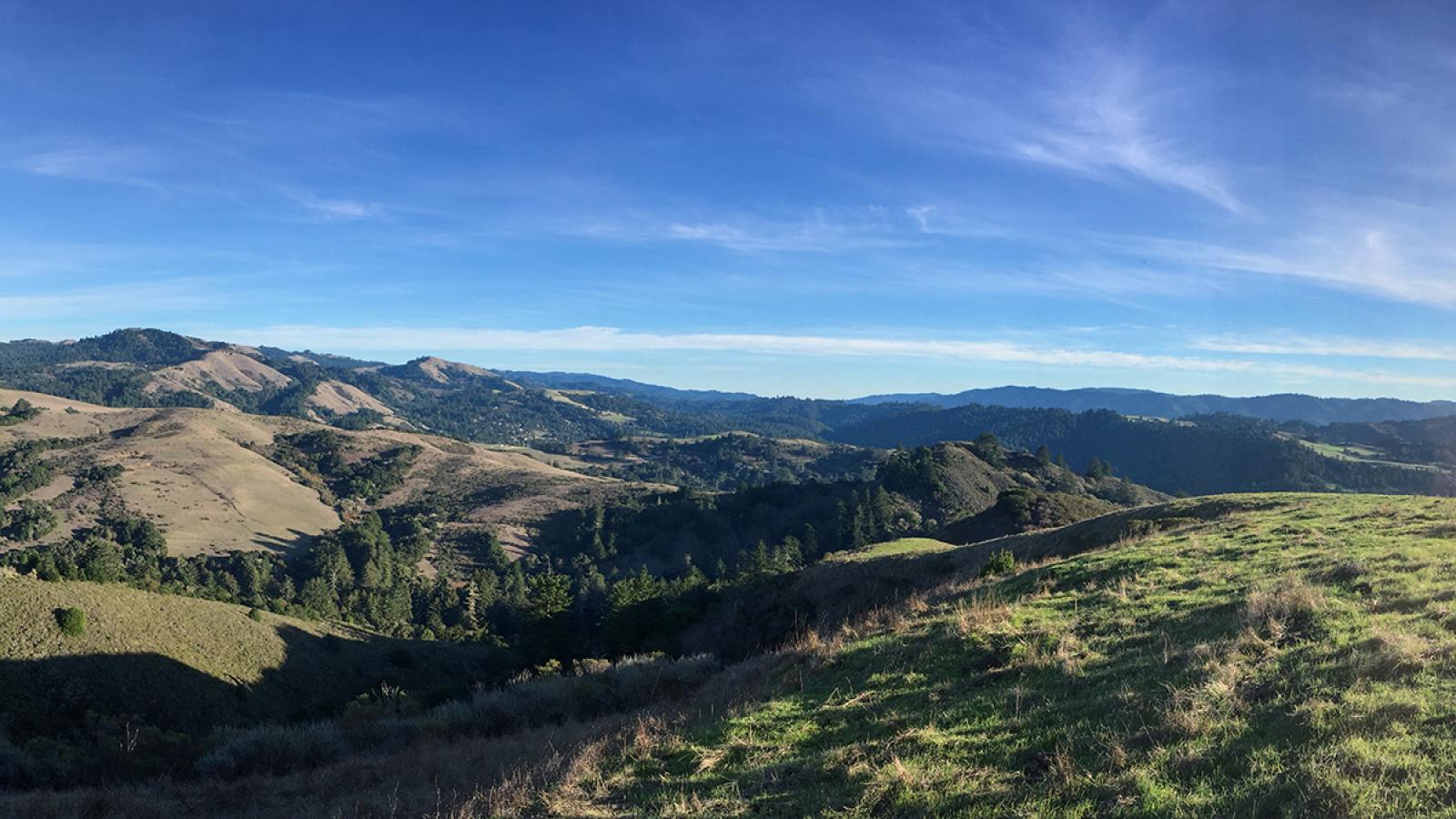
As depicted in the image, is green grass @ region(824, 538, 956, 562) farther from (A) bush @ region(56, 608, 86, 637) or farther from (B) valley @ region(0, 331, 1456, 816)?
(A) bush @ region(56, 608, 86, 637)

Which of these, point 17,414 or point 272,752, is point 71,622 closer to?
point 272,752

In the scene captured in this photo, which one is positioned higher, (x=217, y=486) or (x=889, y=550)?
(x=889, y=550)

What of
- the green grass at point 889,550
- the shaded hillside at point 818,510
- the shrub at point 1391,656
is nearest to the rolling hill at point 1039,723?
the shrub at point 1391,656

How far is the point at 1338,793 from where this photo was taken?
17.9 ft

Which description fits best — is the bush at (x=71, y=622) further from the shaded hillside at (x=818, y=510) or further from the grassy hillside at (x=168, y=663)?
the shaded hillside at (x=818, y=510)

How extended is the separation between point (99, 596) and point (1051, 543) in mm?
58716

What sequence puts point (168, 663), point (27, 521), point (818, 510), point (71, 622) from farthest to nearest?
point (818, 510), point (27, 521), point (168, 663), point (71, 622)

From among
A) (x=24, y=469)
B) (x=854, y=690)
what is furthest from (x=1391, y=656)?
(x=24, y=469)

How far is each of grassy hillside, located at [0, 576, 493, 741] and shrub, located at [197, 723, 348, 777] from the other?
19.4m

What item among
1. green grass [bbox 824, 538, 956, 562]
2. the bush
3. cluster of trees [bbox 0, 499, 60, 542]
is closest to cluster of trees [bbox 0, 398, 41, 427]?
cluster of trees [bbox 0, 499, 60, 542]

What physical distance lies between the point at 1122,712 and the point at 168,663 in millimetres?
52458

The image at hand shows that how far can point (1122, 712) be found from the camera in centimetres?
804

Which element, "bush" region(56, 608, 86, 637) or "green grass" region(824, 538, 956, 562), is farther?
"green grass" region(824, 538, 956, 562)

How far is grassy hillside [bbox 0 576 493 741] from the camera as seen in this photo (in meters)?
35.1
